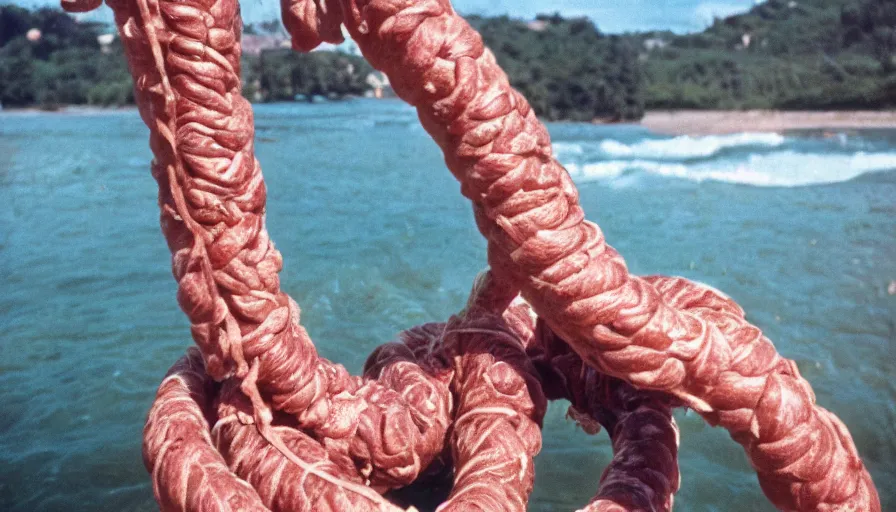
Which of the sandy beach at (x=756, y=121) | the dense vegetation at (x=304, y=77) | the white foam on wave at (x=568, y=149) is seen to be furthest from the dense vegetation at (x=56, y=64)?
the sandy beach at (x=756, y=121)

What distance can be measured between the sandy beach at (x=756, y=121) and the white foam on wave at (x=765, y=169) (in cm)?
462

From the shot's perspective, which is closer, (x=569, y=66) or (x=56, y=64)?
(x=56, y=64)

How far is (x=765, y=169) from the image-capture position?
8570mm

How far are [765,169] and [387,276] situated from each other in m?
6.45

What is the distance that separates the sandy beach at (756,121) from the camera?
567 inches

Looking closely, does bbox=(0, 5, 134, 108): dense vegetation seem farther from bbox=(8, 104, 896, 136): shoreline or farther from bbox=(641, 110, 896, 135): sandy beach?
bbox=(641, 110, 896, 135): sandy beach

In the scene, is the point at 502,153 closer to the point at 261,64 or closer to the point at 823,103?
the point at 261,64

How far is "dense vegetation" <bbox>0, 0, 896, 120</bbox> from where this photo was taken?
1741cm

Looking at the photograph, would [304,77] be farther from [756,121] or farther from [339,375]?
[339,375]

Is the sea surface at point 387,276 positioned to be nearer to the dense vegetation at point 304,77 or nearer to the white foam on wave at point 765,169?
the white foam on wave at point 765,169

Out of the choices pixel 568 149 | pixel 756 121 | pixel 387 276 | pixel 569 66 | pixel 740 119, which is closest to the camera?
pixel 387 276

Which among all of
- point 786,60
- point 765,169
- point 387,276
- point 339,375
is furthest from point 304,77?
point 339,375

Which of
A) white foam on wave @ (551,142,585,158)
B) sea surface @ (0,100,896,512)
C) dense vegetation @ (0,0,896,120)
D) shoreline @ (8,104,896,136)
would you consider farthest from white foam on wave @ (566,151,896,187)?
dense vegetation @ (0,0,896,120)

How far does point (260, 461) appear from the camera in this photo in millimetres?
893
